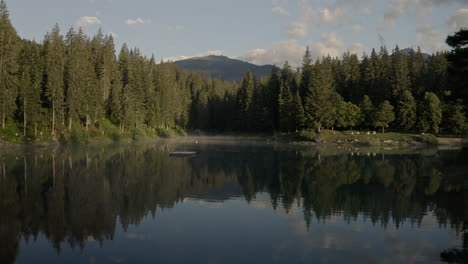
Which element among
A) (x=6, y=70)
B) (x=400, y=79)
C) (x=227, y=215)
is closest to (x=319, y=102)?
(x=400, y=79)

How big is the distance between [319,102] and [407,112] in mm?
21363

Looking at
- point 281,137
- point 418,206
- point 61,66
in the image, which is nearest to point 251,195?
point 418,206

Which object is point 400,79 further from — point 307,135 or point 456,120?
point 307,135

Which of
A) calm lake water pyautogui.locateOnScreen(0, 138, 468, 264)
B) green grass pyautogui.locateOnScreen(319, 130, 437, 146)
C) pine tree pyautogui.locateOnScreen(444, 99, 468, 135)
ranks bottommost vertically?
calm lake water pyautogui.locateOnScreen(0, 138, 468, 264)

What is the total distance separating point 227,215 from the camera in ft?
75.0

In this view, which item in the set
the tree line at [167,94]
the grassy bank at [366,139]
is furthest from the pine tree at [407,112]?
the grassy bank at [366,139]

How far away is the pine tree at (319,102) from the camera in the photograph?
314 ft

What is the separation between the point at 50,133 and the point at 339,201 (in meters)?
62.9

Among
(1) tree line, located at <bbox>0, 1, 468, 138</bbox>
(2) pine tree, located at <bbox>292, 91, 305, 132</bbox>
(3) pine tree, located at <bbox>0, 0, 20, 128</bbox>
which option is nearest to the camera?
(3) pine tree, located at <bbox>0, 0, 20, 128</bbox>

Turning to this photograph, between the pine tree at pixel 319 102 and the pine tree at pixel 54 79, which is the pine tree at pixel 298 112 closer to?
the pine tree at pixel 319 102

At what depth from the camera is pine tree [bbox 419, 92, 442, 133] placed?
90938 millimetres

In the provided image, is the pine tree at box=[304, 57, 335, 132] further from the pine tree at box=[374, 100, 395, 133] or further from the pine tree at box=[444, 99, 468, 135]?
the pine tree at box=[444, 99, 468, 135]

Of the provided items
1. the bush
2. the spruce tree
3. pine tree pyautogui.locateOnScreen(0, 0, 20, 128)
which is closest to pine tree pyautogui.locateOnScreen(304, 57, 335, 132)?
the bush

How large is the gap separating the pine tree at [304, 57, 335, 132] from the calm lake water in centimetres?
5586
